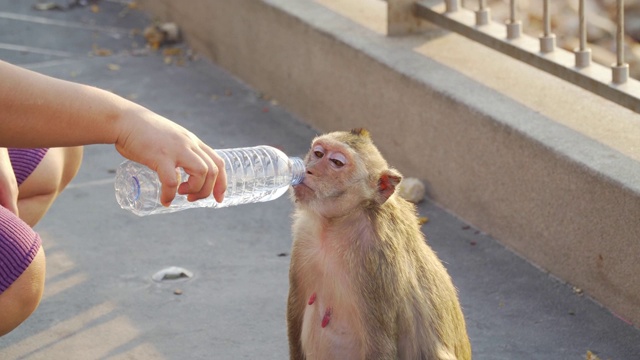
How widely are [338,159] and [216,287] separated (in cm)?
125

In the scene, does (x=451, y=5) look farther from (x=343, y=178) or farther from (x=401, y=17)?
(x=343, y=178)

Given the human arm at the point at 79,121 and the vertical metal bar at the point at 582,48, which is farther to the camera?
the vertical metal bar at the point at 582,48

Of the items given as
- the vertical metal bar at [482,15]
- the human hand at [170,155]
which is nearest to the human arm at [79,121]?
the human hand at [170,155]

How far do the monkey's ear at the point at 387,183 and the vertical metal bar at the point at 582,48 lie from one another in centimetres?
143

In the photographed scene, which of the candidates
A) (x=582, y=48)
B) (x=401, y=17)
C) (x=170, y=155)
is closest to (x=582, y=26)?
(x=582, y=48)

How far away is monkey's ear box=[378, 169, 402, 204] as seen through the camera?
2830 millimetres

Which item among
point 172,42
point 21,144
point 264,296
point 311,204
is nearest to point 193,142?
point 21,144

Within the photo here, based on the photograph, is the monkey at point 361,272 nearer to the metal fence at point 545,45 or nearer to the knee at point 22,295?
the knee at point 22,295

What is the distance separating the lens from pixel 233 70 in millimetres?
6129

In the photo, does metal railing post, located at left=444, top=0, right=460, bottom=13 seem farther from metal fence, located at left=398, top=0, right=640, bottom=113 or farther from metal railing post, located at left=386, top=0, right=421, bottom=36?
metal railing post, located at left=386, top=0, right=421, bottom=36

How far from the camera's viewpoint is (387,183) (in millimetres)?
2863

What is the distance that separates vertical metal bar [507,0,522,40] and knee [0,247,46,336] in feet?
7.05

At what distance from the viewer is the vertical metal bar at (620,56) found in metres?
3.80

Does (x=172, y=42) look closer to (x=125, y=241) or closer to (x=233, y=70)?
(x=233, y=70)
